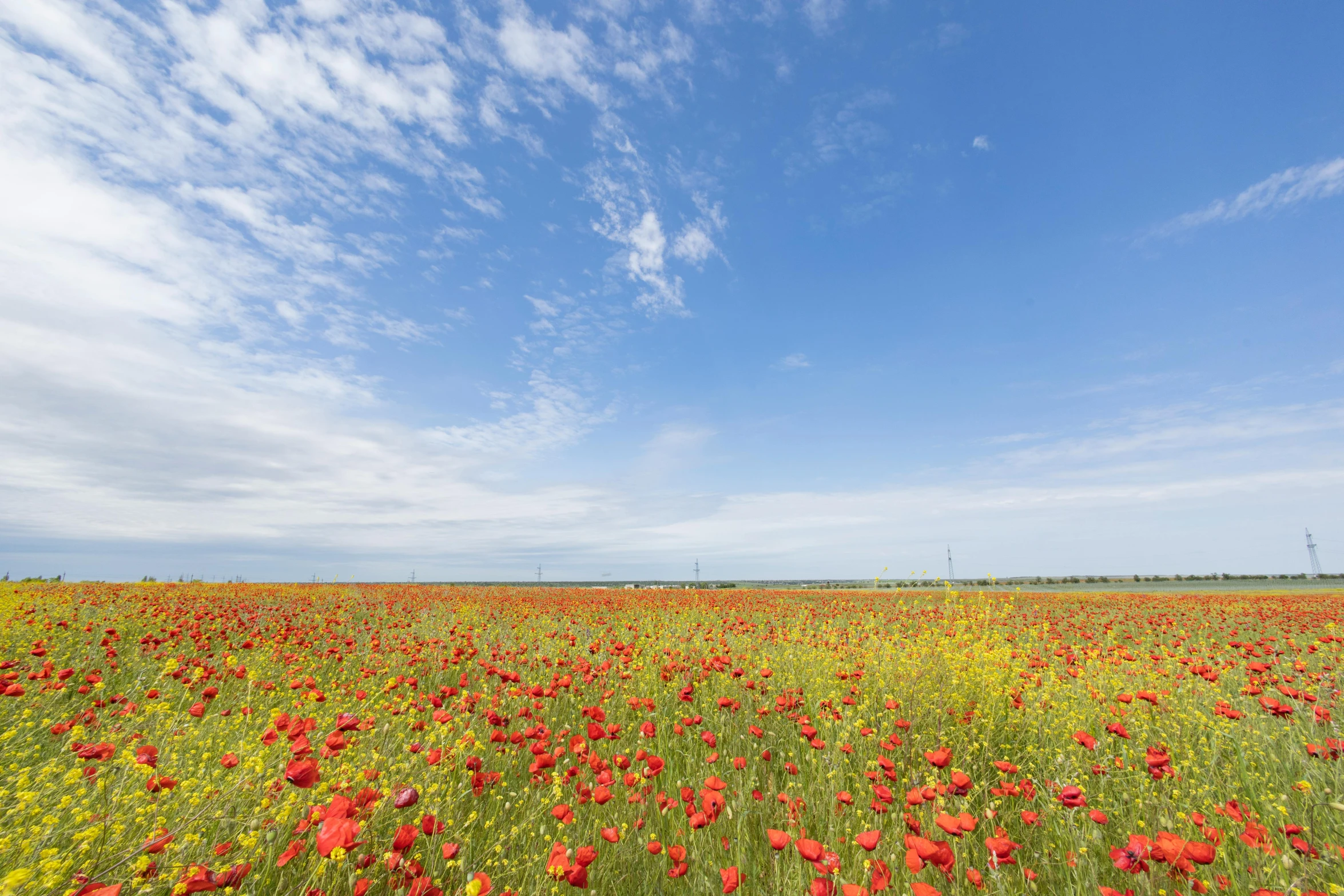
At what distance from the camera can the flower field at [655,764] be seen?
8.46 ft

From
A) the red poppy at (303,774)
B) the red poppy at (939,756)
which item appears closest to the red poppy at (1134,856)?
the red poppy at (939,756)

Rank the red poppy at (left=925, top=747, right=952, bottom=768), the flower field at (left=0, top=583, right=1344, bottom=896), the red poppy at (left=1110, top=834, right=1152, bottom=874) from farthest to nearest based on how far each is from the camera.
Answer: the red poppy at (left=925, top=747, right=952, bottom=768) < the flower field at (left=0, top=583, right=1344, bottom=896) < the red poppy at (left=1110, top=834, right=1152, bottom=874)

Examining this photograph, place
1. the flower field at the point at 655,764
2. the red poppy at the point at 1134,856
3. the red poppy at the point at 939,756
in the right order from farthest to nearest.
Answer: the red poppy at the point at 939,756 < the flower field at the point at 655,764 < the red poppy at the point at 1134,856

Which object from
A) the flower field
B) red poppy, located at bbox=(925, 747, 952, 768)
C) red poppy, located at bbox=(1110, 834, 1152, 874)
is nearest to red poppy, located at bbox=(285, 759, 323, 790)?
the flower field

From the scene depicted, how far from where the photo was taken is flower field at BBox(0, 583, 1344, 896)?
258 cm

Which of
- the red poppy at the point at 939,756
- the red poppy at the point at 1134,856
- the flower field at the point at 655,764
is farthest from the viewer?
the red poppy at the point at 939,756

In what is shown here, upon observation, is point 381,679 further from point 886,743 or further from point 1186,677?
point 1186,677

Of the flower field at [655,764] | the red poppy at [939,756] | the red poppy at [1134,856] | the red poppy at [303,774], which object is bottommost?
the flower field at [655,764]

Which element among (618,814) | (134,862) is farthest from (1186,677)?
(134,862)

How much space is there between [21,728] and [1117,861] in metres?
7.65

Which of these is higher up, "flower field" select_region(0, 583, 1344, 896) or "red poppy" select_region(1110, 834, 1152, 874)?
"red poppy" select_region(1110, 834, 1152, 874)

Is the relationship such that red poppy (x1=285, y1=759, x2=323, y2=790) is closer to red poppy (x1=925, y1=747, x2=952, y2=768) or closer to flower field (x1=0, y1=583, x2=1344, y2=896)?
flower field (x1=0, y1=583, x2=1344, y2=896)

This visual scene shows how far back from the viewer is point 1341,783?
140 inches

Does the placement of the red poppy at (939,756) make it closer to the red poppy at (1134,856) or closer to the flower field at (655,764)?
the flower field at (655,764)
